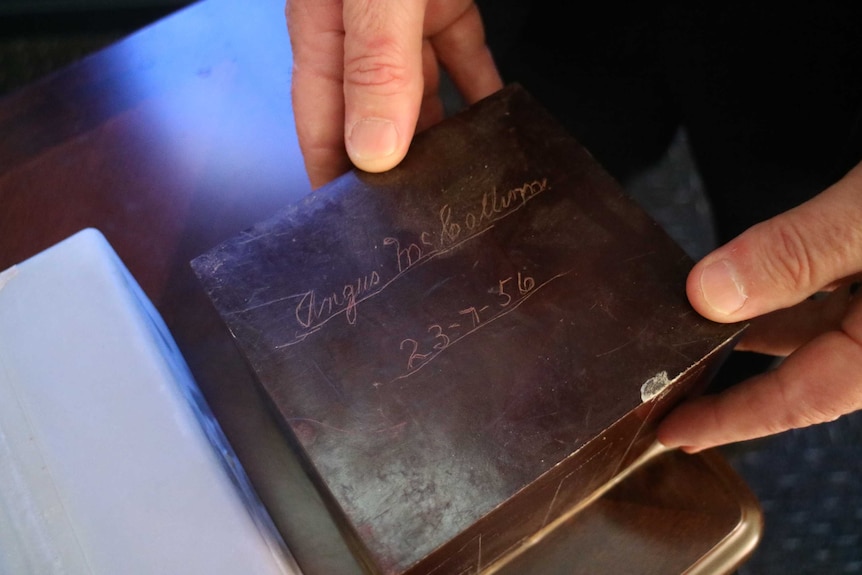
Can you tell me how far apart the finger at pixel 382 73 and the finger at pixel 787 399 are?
1.18 feet

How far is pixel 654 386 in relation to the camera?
517 millimetres

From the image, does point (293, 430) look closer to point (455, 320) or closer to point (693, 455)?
point (455, 320)

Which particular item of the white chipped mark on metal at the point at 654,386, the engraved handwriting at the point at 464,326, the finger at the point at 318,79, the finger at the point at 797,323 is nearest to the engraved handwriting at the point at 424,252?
the engraved handwriting at the point at 464,326

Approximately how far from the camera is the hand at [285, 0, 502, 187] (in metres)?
0.62

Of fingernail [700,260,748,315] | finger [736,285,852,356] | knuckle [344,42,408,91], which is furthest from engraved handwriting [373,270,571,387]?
finger [736,285,852,356]

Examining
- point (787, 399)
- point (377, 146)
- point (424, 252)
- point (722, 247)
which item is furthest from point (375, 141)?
point (787, 399)

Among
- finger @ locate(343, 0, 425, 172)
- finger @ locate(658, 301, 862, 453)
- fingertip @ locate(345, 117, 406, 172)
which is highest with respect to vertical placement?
finger @ locate(343, 0, 425, 172)

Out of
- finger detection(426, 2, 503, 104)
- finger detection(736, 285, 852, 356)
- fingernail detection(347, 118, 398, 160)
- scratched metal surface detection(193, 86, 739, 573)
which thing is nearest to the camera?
scratched metal surface detection(193, 86, 739, 573)

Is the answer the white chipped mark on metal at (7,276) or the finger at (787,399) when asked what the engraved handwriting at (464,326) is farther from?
the white chipped mark on metal at (7,276)

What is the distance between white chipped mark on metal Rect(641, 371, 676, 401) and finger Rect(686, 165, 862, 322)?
63 millimetres

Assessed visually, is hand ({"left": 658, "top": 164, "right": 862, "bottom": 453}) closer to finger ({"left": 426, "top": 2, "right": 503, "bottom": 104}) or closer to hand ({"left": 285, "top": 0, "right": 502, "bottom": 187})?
hand ({"left": 285, "top": 0, "right": 502, "bottom": 187})

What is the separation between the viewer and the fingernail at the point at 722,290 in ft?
1.73

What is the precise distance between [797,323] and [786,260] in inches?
9.2

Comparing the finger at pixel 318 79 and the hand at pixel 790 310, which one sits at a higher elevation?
the finger at pixel 318 79
